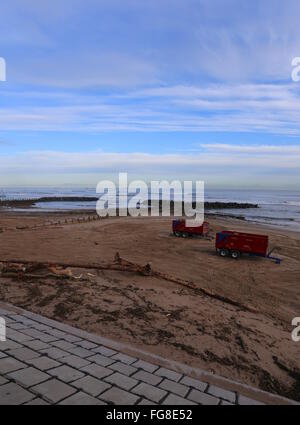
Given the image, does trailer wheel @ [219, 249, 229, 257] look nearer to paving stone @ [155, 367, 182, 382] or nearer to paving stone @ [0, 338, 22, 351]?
paving stone @ [155, 367, 182, 382]

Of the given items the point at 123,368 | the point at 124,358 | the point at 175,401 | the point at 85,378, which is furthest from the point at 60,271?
the point at 175,401

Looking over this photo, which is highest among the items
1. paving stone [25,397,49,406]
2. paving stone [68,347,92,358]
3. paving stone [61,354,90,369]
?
paving stone [25,397,49,406]

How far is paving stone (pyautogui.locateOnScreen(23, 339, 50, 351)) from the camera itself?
4.04 m

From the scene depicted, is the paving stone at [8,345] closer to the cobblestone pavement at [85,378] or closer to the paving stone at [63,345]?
the cobblestone pavement at [85,378]

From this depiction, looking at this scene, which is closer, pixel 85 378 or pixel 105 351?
pixel 85 378

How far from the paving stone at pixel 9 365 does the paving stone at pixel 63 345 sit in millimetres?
625

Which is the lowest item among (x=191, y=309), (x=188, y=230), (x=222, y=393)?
(x=191, y=309)

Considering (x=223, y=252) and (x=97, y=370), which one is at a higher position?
(x=97, y=370)

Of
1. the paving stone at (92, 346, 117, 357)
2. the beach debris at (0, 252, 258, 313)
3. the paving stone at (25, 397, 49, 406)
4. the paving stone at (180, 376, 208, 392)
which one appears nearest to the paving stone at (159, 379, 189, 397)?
the paving stone at (180, 376, 208, 392)

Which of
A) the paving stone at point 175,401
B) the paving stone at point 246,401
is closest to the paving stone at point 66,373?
the paving stone at point 175,401

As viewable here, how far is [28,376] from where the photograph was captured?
3311mm

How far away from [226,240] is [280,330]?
833 cm

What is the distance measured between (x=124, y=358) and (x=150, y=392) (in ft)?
2.77

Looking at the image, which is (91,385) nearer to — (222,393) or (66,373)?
(66,373)
